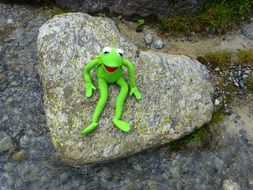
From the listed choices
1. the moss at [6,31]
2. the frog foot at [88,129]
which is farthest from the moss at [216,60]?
the moss at [6,31]

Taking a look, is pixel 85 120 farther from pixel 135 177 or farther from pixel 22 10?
pixel 22 10

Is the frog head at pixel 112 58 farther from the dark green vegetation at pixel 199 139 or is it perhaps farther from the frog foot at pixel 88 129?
the dark green vegetation at pixel 199 139

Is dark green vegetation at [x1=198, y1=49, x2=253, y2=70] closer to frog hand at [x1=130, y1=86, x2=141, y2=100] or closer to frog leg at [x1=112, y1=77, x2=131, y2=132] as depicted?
frog hand at [x1=130, y1=86, x2=141, y2=100]

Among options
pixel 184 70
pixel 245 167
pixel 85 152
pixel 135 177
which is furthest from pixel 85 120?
pixel 245 167

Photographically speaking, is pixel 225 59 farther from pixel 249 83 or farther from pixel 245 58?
pixel 249 83

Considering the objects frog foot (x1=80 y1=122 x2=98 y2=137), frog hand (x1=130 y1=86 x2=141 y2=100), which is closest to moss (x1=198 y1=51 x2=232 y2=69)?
frog hand (x1=130 y1=86 x2=141 y2=100)

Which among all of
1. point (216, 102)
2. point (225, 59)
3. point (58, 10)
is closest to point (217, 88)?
point (216, 102)
